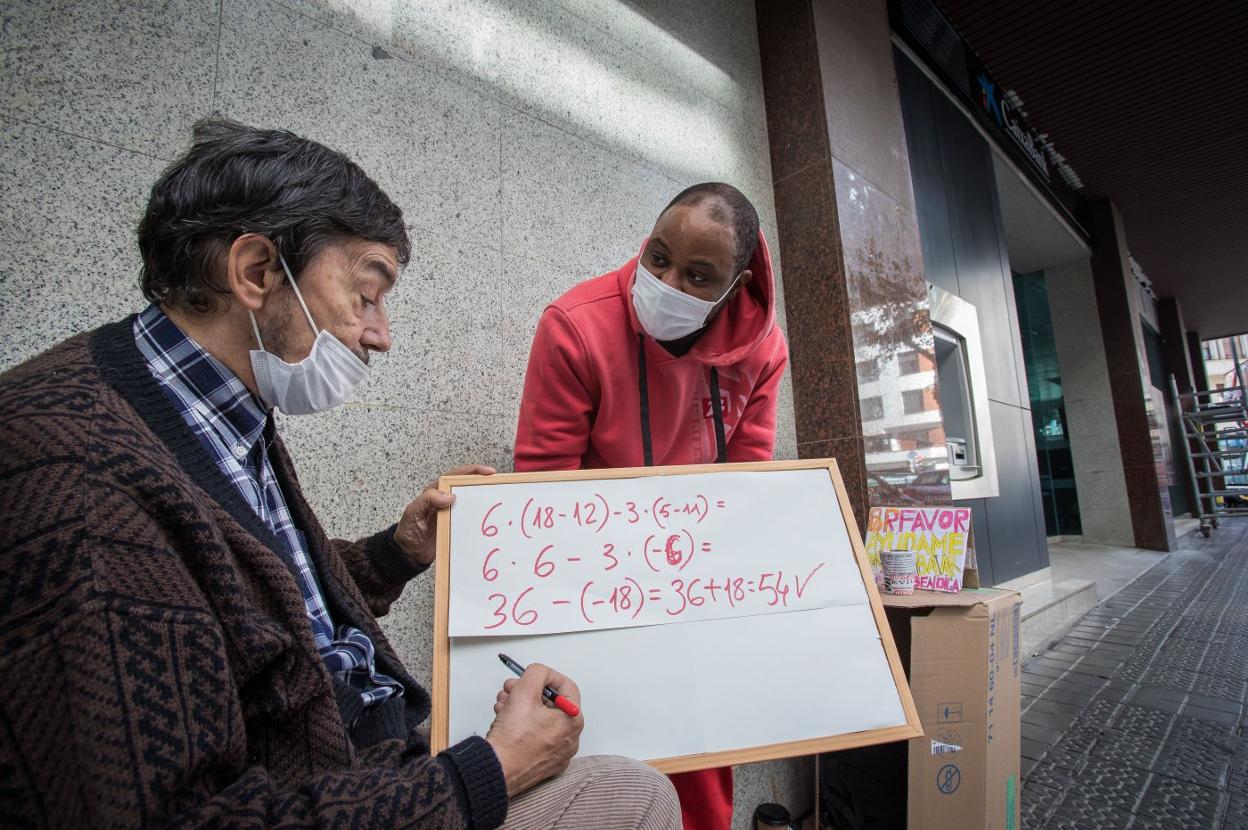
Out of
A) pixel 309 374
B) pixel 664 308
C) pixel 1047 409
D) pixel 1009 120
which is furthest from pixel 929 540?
pixel 1047 409

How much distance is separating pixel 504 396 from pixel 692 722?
112cm

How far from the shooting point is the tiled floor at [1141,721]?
197cm

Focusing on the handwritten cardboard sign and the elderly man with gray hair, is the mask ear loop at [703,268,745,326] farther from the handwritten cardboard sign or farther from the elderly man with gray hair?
the handwritten cardboard sign

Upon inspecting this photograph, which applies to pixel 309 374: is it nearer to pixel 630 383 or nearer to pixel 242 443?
pixel 242 443

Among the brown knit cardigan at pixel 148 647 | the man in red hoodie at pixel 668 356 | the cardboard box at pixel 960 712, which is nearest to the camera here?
the brown knit cardigan at pixel 148 647

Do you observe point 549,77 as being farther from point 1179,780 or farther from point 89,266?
point 1179,780

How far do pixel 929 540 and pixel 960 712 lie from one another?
53 centimetres

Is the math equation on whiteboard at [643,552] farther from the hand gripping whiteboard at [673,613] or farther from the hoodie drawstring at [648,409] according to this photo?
the hoodie drawstring at [648,409]

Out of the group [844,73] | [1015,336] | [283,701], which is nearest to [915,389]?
[844,73]

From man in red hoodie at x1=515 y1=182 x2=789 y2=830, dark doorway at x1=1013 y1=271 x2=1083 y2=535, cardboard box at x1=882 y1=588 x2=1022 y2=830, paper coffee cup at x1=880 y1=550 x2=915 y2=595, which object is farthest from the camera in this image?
dark doorway at x1=1013 y1=271 x2=1083 y2=535

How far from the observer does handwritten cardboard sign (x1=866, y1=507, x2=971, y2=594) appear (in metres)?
1.92

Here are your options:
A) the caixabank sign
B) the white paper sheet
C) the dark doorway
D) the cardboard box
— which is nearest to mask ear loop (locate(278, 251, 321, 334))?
the white paper sheet

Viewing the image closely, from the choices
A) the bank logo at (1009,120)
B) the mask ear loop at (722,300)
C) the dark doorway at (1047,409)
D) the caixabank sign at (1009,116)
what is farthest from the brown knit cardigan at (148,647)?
the dark doorway at (1047,409)

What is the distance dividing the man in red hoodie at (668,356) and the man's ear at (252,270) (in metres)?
0.66
